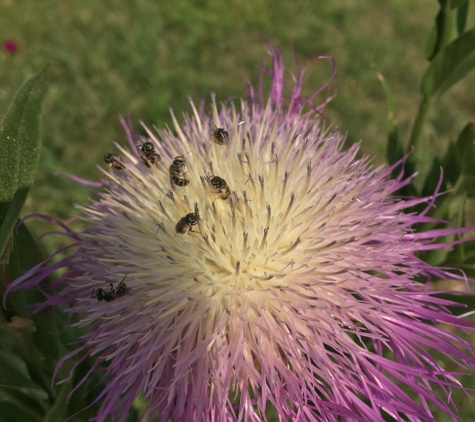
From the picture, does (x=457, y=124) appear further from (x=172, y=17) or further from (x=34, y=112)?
(x=34, y=112)

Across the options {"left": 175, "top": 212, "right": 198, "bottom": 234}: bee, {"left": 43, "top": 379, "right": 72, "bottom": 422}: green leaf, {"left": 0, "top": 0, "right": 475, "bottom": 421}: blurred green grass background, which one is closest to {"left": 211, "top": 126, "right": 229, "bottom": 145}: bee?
{"left": 175, "top": 212, "right": 198, "bottom": 234}: bee

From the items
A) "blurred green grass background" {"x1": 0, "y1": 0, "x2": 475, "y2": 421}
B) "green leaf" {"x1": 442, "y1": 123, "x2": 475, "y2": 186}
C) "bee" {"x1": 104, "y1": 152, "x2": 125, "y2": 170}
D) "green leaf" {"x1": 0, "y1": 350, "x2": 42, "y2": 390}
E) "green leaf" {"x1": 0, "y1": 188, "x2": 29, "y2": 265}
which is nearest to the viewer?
"green leaf" {"x1": 0, "y1": 188, "x2": 29, "y2": 265}

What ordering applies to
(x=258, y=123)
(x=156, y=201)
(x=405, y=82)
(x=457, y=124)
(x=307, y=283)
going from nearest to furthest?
1. (x=307, y=283)
2. (x=156, y=201)
3. (x=258, y=123)
4. (x=457, y=124)
5. (x=405, y=82)

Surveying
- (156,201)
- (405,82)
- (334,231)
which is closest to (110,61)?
(405,82)

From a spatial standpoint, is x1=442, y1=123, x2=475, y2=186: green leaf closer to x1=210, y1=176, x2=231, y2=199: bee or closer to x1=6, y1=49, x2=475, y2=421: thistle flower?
x1=6, y1=49, x2=475, y2=421: thistle flower

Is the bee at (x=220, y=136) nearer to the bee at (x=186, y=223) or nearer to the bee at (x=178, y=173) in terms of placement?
the bee at (x=178, y=173)

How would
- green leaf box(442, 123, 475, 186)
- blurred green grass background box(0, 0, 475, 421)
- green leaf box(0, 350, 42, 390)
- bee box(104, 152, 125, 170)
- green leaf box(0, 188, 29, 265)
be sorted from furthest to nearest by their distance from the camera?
blurred green grass background box(0, 0, 475, 421)
bee box(104, 152, 125, 170)
green leaf box(442, 123, 475, 186)
green leaf box(0, 350, 42, 390)
green leaf box(0, 188, 29, 265)
